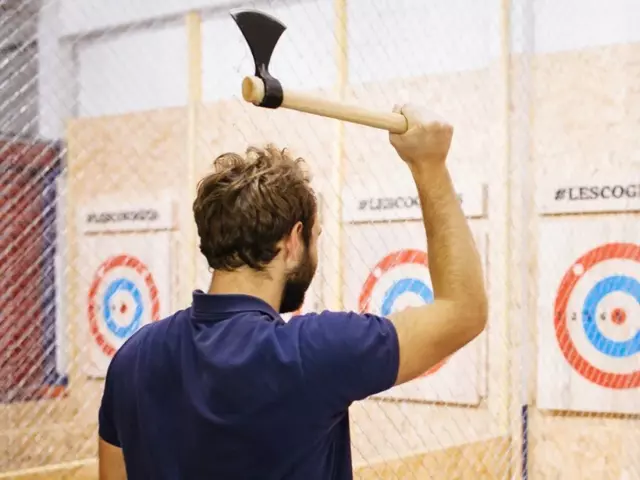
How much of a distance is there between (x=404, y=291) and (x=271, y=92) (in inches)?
66.2

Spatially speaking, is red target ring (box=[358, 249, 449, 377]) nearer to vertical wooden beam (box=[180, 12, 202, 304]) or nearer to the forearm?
vertical wooden beam (box=[180, 12, 202, 304])

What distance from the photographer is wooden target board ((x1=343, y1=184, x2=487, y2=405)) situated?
228 cm

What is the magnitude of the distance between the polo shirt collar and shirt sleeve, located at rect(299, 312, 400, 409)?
0.07m

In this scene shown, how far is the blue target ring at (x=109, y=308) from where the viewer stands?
2887 mm

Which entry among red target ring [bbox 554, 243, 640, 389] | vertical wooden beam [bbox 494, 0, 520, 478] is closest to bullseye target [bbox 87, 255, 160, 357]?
vertical wooden beam [bbox 494, 0, 520, 478]

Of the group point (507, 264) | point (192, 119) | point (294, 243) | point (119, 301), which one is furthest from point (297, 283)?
point (119, 301)

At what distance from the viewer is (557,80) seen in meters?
2.26

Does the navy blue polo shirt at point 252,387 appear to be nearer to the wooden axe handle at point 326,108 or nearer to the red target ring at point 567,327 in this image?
the wooden axe handle at point 326,108

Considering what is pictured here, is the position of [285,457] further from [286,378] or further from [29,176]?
[29,176]

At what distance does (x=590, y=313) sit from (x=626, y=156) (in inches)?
15.2

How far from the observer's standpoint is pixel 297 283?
86 centimetres

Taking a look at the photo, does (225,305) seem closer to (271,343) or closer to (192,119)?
(271,343)

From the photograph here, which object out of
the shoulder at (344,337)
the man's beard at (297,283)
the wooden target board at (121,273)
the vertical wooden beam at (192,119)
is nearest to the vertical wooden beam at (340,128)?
the vertical wooden beam at (192,119)

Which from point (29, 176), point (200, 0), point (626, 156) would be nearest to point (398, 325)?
point (626, 156)
